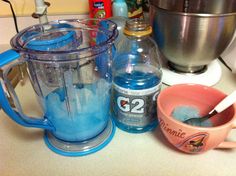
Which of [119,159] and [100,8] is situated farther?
[100,8]

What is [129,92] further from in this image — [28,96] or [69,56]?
[28,96]

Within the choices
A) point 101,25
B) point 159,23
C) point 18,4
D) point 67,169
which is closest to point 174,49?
point 159,23

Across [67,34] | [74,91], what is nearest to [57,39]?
[67,34]

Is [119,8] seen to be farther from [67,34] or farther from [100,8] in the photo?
[67,34]

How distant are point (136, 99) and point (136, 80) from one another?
0.04m

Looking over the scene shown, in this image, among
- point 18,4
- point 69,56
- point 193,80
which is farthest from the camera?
point 18,4

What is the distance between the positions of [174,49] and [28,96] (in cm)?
38

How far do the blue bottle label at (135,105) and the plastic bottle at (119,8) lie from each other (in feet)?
1.09

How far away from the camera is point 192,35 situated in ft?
1.83

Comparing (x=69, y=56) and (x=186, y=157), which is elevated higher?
(x=69, y=56)

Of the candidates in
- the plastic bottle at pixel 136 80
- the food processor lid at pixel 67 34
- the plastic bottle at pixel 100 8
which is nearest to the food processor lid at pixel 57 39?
the food processor lid at pixel 67 34

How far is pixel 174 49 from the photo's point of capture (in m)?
0.60

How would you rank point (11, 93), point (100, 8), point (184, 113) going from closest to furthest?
point (11, 93)
point (184, 113)
point (100, 8)

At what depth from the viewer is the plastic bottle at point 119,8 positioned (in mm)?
744
